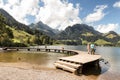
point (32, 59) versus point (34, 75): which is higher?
point (32, 59)

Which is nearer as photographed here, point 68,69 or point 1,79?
point 1,79

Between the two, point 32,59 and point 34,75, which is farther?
point 32,59

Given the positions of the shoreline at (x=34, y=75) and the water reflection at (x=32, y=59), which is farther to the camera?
the water reflection at (x=32, y=59)

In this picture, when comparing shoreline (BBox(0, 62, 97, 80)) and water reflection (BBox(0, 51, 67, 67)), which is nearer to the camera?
shoreline (BBox(0, 62, 97, 80))

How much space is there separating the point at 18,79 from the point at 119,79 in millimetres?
13051

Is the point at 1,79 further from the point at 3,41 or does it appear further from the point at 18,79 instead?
the point at 3,41

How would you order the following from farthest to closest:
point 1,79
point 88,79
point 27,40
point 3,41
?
point 27,40 → point 3,41 → point 88,79 → point 1,79

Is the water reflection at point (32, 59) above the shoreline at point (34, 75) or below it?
above

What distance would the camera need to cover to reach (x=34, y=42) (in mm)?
196625

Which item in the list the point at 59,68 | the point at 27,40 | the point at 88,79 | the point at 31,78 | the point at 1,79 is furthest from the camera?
the point at 27,40

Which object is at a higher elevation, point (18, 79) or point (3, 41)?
point (3, 41)

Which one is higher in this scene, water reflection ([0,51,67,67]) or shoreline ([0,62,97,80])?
water reflection ([0,51,67,67])

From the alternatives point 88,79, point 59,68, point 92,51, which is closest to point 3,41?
point 92,51

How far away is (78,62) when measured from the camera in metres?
25.2
